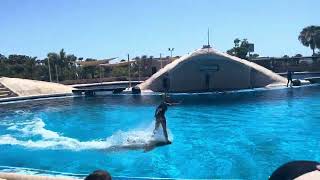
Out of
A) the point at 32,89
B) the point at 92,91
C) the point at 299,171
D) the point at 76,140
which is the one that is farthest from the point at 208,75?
the point at 299,171

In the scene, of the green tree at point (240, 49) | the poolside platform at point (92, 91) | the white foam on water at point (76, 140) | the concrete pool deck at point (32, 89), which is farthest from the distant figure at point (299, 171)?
the green tree at point (240, 49)

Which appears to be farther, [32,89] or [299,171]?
[32,89]

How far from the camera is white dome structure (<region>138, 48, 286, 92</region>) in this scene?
3509 cm

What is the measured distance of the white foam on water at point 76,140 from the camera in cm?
1527

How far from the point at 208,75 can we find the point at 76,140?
65.0 feet

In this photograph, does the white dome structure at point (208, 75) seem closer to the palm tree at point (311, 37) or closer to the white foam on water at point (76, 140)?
the white foam on water at point (76, 140)

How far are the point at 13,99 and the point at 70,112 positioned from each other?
31.8 feet

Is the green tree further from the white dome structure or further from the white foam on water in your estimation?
the white foam on water

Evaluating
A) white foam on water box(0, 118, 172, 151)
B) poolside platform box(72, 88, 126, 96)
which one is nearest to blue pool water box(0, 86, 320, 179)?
white foam on water box(0, 118, 172, 151)

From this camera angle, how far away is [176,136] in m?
16.8

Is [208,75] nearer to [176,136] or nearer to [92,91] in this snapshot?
[92,91]

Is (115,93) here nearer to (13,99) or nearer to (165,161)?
(13,99)

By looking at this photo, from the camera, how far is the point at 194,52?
35.7m

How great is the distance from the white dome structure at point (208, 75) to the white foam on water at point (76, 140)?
17098mm
